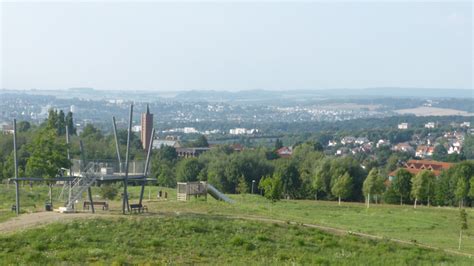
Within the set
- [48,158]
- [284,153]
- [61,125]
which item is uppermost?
[48,158]

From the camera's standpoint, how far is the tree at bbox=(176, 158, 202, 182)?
99.4m

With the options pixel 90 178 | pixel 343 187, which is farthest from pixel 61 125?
pixel 90 178

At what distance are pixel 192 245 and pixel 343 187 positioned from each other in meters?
52.0

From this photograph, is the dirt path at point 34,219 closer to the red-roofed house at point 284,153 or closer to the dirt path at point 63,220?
the dirt path at point 63,220

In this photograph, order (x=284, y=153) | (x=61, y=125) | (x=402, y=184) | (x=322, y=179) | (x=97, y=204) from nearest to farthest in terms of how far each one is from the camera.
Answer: (x=97, y=204), (x=402, y=184), (x=322, y=179), (x=61, y=125), (x=284, y=153)

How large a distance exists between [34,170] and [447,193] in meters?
52.6

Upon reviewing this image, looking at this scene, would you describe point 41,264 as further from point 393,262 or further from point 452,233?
point 452,233

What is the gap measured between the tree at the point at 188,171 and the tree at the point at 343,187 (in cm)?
2381

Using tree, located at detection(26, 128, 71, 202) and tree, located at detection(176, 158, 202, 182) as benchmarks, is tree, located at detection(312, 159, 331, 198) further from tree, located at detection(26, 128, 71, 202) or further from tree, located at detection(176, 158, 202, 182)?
tree, located at detection(26, 128, 71, 202)

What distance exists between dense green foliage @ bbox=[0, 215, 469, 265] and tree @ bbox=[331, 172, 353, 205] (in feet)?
147

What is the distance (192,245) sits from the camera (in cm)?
3003

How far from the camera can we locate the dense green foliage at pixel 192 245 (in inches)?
1032

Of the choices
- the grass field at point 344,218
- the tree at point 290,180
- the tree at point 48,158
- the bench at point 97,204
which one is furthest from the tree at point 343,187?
the tree at point 48,158

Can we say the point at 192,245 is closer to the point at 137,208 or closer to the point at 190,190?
the point at 137,208
